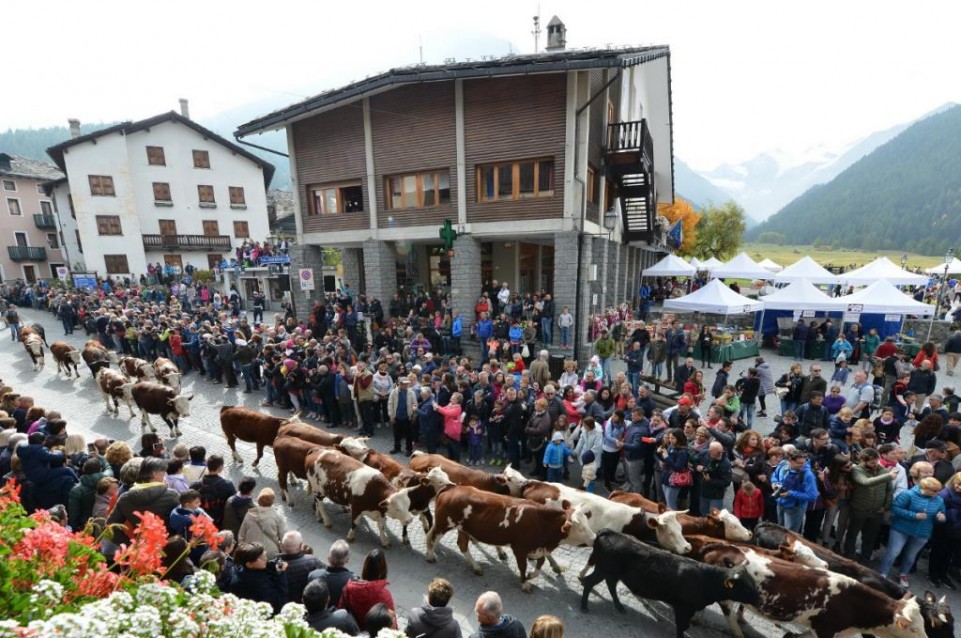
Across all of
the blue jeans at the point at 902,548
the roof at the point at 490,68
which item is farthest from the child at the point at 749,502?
the roof at the point at 490,68

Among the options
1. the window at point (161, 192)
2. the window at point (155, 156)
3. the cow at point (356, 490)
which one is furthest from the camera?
the window at point (161, 192)

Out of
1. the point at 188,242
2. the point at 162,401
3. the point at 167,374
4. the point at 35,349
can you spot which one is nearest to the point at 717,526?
the point at 162,401

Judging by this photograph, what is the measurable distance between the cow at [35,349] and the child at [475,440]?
1757 cm

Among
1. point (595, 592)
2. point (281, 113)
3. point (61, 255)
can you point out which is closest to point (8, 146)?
point (61, 255)

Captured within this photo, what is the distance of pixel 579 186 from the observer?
15250 millimetres

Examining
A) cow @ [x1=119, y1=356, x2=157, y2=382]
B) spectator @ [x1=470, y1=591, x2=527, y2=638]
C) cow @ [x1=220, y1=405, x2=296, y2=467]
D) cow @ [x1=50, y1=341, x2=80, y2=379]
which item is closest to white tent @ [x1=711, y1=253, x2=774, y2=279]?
cow @ [x1=220, y1=405, x2=296, y2=467]

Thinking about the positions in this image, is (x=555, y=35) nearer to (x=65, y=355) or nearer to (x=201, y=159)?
(x=65, y=355)

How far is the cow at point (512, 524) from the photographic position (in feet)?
18.9

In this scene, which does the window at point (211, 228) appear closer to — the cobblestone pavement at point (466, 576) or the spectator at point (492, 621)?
the cobblestone pavement at point (466, 576)

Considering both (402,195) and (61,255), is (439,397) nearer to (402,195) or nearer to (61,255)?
(402,195)

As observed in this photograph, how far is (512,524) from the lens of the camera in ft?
19.3

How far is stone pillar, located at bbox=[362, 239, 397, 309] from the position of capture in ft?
61.1

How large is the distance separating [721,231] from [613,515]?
2216 inches

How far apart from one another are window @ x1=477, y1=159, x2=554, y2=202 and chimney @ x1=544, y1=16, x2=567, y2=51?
9029mm
